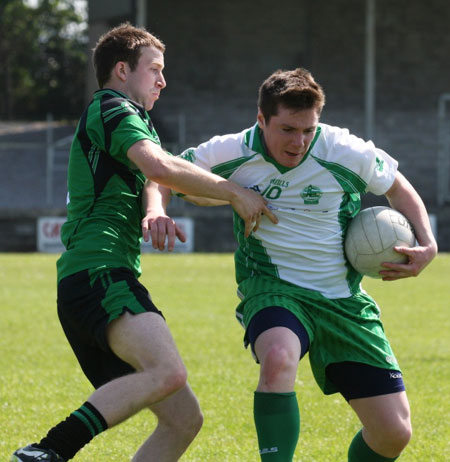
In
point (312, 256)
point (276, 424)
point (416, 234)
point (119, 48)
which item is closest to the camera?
point (276, 424)

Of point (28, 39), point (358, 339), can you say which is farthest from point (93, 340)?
point (28, 39)

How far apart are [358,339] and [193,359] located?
4.34 metres

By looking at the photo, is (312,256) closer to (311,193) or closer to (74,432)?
(311,193)

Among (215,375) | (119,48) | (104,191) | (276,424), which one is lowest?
(215,375)

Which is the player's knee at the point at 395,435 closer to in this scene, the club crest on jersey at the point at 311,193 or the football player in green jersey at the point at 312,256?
the football player in green jersey at the point at 312,256

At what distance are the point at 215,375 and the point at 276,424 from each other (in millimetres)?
3833

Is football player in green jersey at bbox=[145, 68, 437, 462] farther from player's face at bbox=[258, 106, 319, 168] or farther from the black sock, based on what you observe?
the black sock

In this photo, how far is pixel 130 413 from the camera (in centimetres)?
384

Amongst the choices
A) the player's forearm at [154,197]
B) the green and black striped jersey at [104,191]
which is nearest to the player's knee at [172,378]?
the green and black striped jersey at [104,191]

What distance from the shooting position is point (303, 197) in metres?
4.46

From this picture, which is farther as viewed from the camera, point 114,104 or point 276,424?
point 114,104

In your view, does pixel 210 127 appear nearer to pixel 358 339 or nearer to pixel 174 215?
pixel 174 215

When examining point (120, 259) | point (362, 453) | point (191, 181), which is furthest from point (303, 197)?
point (362, 453)

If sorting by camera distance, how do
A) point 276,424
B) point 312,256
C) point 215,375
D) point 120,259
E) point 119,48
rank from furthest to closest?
point 215,375 → point 312,256 → point 119,48 → point 120,259 → point 276,424
